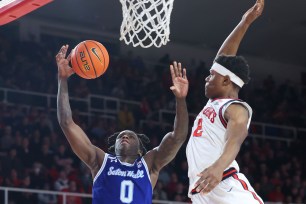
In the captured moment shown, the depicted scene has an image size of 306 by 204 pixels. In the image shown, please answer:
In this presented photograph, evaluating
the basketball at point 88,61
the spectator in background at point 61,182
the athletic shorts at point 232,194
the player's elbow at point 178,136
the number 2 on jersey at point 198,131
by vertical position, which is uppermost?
the basketball at point 88,61

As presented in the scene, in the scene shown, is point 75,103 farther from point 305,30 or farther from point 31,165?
point 305,30

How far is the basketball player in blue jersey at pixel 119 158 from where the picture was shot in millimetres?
5859

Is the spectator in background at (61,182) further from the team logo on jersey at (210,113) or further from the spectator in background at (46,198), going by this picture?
the team logo on jersey at (210,113)

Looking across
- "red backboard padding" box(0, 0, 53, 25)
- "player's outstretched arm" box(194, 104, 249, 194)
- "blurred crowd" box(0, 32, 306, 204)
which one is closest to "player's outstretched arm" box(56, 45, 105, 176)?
"red backboard padding" box(0, 0, 53, 25)

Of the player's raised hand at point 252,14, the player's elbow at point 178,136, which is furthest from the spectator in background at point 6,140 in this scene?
the player's raised hand at point 252,14

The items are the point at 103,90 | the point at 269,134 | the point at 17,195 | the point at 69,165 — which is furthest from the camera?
the point at 269,134

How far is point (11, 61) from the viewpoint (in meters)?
13.5

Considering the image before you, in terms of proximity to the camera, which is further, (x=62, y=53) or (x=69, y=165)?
(x=69, y=165)

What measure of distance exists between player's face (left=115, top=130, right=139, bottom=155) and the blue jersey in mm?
97

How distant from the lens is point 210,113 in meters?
4.69

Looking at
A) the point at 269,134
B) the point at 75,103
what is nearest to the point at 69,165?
the point at 75,103

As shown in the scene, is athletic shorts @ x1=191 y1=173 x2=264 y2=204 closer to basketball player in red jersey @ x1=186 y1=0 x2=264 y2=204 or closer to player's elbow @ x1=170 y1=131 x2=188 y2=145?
basketball player in red jersey @ x1=186 y1=0 x2=264 y2=204

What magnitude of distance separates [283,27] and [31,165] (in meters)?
7.81

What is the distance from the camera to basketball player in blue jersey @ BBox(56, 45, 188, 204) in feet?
19.2
